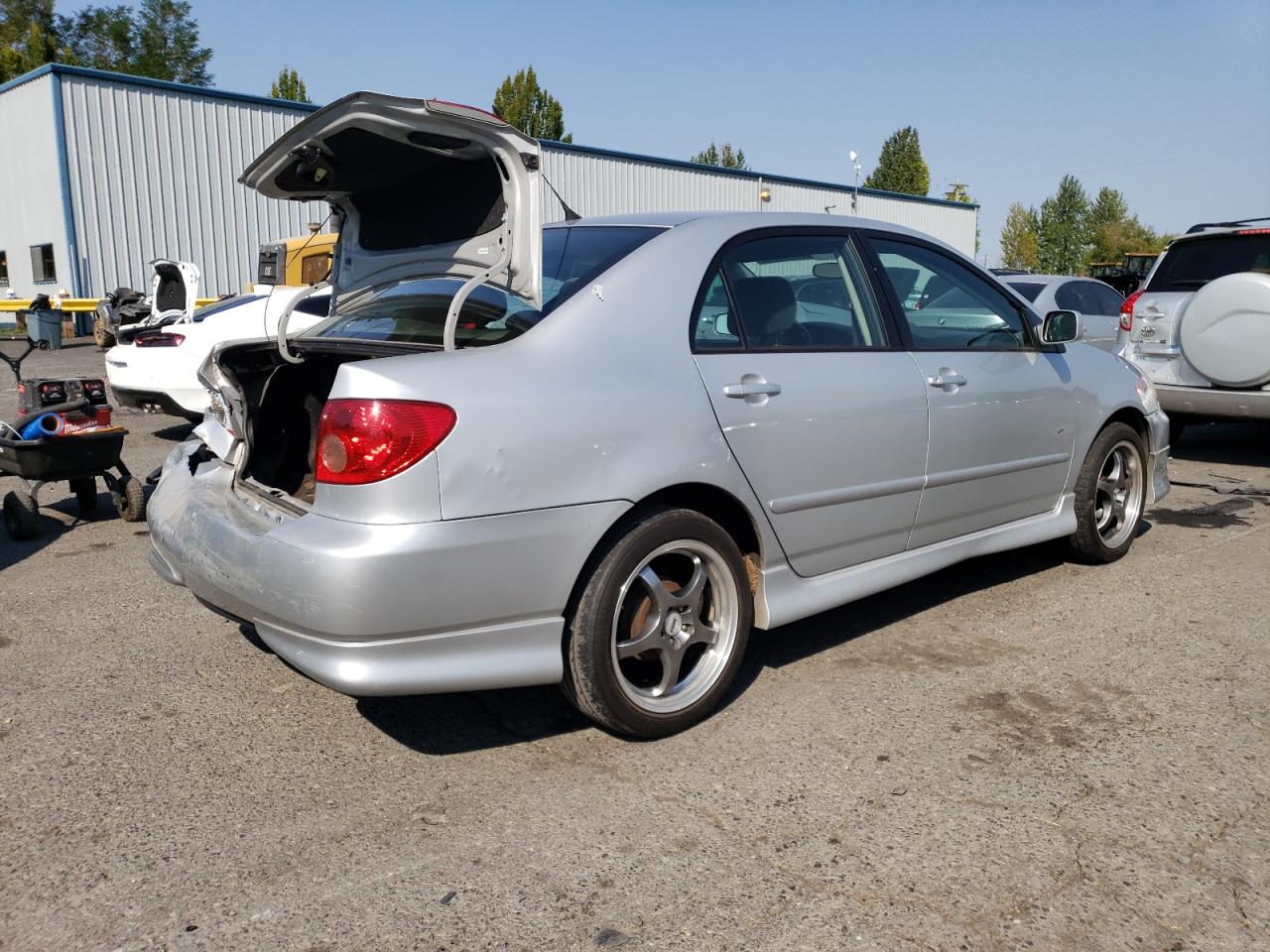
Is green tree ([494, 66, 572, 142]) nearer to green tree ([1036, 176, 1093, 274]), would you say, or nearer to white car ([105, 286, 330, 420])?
green tree ([1036, 176, 1093, 274])

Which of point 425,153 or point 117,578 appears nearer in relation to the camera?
point 425,153

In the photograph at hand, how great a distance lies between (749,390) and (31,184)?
22.0 meters

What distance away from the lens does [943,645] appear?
405cm

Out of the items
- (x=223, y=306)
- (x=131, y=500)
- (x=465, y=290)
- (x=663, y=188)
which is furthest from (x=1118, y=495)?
(x=663, y=188)

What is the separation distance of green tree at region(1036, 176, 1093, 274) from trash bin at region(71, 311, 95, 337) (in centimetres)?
6555

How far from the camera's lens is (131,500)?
601cm

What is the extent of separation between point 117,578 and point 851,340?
11.8ft

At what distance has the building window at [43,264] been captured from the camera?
20.6m

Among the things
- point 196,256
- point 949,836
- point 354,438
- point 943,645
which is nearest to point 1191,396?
point 943,645

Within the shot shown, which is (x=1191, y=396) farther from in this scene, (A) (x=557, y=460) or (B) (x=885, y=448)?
(A) (x=557, y=460)

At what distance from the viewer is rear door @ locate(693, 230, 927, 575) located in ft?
10.9

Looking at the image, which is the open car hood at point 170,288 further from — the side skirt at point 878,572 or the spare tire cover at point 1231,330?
the spare tire cover at point 1231,330

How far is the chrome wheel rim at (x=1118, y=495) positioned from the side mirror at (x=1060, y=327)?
30.5 inches

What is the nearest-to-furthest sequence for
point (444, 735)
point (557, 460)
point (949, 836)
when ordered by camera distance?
point (949, 836), point (557, 460), point (444, 735)
